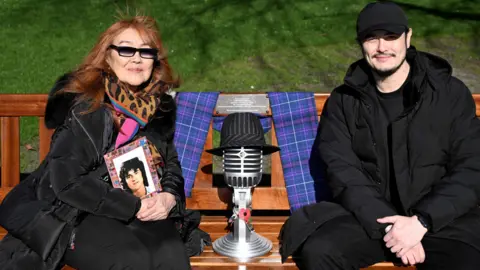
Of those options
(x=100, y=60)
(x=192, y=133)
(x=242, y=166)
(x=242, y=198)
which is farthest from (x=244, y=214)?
(x=100, y=60)

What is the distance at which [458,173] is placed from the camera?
3.13 meters

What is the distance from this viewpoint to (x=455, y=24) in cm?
891

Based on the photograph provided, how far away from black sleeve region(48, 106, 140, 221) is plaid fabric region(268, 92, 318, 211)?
1281 mm

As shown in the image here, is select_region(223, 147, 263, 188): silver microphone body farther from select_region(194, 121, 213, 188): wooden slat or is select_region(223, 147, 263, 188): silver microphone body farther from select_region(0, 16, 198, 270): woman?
select_region(194, 121, 213, 188): wooden slat

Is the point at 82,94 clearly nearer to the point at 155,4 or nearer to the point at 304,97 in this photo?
the point at 304,97

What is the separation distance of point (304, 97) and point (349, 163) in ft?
2.79

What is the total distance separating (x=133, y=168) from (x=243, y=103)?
116cm

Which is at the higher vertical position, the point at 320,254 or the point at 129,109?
the point at 129,109

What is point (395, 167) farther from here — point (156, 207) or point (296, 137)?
point (156, 207)

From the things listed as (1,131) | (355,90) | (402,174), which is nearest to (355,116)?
(355,90)

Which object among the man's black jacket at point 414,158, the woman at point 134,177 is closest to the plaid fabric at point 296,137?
the man's black jacket at point 414,158

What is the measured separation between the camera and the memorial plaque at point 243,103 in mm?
4086

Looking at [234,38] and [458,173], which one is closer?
[458,173]

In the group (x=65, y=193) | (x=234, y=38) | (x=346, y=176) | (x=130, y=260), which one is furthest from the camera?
(x=234, y=38)
